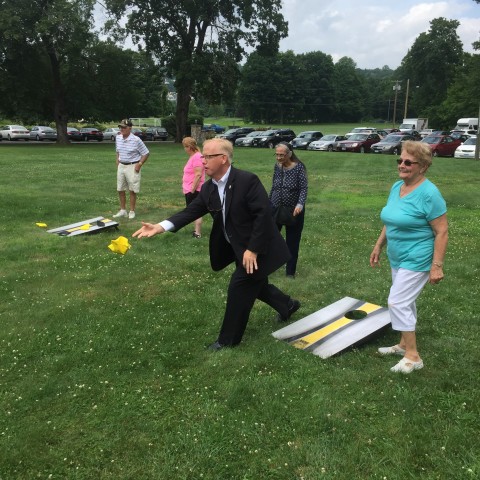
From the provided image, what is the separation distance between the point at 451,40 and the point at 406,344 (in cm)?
9616

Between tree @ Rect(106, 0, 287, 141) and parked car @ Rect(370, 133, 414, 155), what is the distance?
15.4 m

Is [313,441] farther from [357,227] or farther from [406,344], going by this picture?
[357,227]

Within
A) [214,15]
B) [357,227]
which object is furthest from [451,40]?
[357,227]

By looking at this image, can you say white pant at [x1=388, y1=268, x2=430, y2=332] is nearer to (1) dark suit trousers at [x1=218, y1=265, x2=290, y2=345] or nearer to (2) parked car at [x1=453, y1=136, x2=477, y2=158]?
(1) dark suit trousers at [x1=218, y1=265, x2=290, y2=345]

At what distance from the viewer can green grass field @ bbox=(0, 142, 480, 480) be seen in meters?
3.02

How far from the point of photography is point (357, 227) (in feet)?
32.5

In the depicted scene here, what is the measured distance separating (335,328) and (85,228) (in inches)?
227

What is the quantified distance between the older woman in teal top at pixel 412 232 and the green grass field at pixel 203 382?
0.66 metres

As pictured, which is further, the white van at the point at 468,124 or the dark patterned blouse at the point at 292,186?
the white van at the point at 468,124

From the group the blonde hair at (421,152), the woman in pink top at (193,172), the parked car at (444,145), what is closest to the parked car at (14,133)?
the parked car at (444,145)

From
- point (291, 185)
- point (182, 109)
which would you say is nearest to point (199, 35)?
point (182, 109)

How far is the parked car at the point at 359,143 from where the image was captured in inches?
1420

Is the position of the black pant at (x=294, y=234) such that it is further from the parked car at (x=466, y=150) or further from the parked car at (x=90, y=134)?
the parked car at (x=90, y=134)

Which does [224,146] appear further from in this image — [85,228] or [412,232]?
[85,228]
